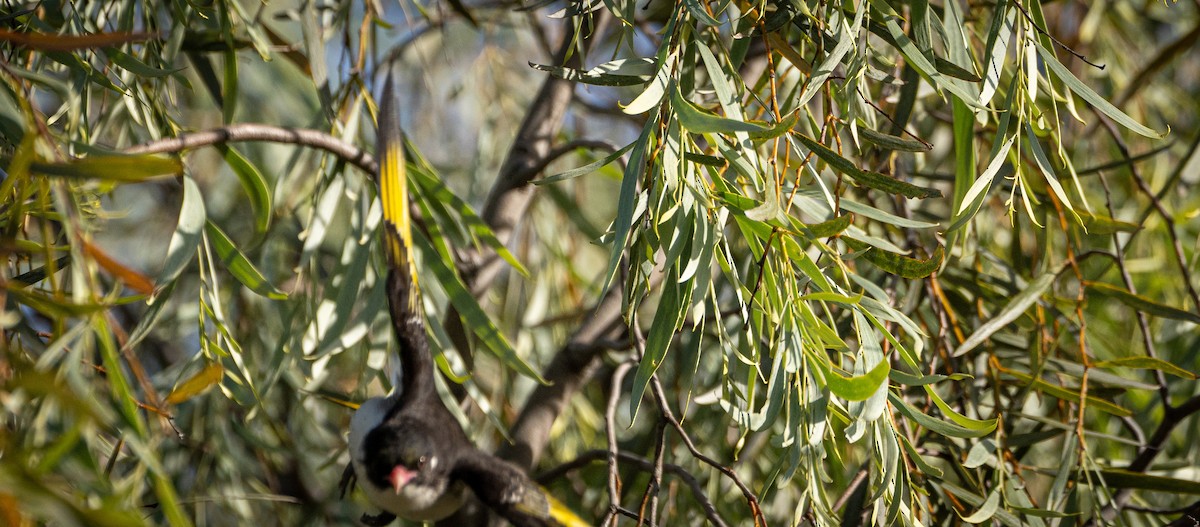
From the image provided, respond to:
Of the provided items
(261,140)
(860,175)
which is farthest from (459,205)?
(860,175)

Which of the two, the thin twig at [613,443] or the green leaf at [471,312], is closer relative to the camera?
the thin twig at [613,443]

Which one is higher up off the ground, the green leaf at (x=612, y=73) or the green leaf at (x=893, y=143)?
the green leaf at (x=612, y=73)

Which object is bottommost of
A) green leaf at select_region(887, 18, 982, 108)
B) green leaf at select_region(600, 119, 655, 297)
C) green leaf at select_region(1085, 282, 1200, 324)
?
green leaf at select_region(1085, 282, 1200, 324)

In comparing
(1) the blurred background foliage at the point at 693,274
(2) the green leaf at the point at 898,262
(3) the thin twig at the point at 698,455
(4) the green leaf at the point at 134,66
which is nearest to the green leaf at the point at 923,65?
(1) the blurred background foliage at the point at 693,274

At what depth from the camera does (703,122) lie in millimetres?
771

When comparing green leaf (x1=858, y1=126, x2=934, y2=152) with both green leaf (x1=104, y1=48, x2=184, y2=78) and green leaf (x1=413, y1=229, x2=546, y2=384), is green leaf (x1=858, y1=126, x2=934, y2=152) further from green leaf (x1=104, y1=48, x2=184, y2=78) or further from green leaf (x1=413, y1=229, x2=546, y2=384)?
green leaf (x1=104, y1=48, x2=184, y2=78)

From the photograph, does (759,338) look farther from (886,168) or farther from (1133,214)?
(1133,214)

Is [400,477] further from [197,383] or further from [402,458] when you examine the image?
[197,383]

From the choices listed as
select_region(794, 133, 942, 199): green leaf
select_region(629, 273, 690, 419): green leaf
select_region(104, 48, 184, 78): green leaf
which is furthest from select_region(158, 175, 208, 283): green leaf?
select_region(794, 133, 942, 199): green leaf

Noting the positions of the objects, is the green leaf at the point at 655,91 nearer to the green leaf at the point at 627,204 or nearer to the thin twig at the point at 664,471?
the green leaf at the point at 627,204

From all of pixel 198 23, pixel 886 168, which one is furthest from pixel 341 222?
pixel 886 168

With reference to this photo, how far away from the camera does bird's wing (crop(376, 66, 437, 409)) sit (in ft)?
4.22

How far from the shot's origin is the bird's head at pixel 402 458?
4.23 ft

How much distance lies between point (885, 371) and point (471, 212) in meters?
0.73
